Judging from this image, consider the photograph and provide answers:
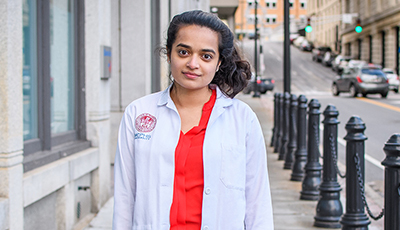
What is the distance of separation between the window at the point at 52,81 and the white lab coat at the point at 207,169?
2.21 metres

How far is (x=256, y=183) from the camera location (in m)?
2.42

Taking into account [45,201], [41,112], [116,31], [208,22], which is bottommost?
[45,201]

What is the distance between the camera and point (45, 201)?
477cm

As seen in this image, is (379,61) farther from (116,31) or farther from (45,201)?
(45,201)

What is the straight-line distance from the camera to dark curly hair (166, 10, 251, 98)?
7.75 ft

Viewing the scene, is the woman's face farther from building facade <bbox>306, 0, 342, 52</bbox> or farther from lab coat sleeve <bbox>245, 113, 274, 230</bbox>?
building facade <bbox>306, 0, 342, 52</bbox>

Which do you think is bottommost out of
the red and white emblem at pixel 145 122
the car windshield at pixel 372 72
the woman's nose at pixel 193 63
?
the red and white emblem at pixel 145 122

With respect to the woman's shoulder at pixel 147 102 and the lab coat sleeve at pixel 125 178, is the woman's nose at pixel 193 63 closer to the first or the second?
the woman's shoulder at pixel 147 102

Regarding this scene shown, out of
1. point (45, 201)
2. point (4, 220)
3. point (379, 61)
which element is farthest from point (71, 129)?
point (379, 61)

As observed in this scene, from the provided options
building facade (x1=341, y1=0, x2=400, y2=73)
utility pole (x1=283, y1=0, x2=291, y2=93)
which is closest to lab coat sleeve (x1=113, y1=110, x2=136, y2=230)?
utility pole (x1=283, y1=0, x2=291, y2=93)

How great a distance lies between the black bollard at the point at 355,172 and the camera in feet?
16.1

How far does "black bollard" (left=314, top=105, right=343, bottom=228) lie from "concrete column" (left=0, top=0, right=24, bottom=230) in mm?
3427

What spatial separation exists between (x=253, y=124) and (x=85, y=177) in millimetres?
3924

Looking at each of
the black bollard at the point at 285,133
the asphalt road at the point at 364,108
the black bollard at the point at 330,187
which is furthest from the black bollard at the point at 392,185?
the black bollard at the point at 285,133
